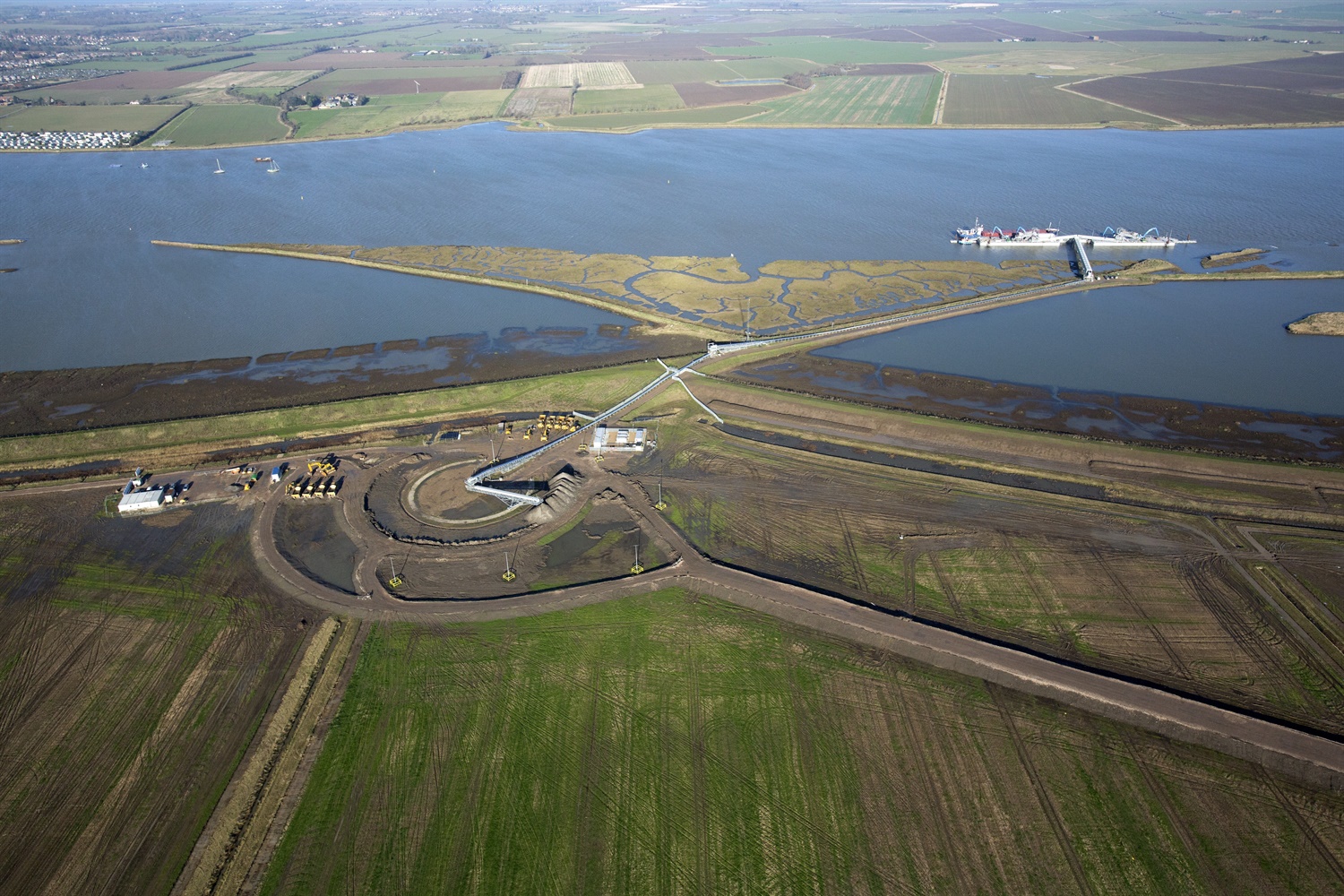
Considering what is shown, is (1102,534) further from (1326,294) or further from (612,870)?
(1326,294)

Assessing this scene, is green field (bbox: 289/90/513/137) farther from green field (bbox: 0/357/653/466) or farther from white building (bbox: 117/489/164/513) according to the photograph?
white building (bbox: 117/489/164/513)

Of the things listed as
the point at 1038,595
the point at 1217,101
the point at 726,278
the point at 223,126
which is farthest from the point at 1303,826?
the point at 223,126

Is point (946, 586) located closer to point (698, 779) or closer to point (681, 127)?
point (698, 779)

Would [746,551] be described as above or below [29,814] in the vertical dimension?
above

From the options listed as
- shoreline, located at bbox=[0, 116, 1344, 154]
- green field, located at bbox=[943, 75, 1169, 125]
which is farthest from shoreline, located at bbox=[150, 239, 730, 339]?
green field, located at bbox=[943, 75, 1169, 125]

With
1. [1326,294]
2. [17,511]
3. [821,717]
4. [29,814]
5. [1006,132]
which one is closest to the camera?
[29,814]

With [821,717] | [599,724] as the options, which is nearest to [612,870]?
[599,724]
